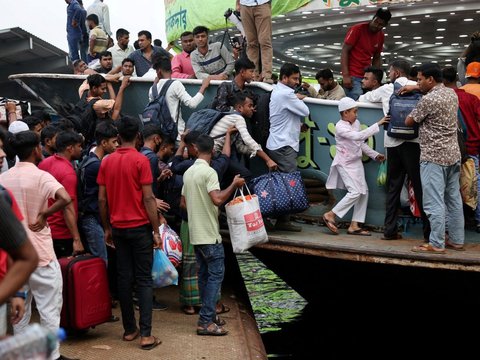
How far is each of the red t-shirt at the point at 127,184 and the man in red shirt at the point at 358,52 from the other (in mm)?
4867

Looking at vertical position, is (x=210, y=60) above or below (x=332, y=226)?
above

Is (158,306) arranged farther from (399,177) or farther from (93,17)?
(93,17)

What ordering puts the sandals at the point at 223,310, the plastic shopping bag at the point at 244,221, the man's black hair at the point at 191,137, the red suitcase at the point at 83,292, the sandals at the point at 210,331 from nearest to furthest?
1. the red suitcase at the point at 83,292
2. the sandals at the point at 210,331
3. the man's black hair at the point at 191,137
4. the plastic shopping bag at the point at 244,221
5. the sandals at the point at 223,310

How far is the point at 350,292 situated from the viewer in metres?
8.74

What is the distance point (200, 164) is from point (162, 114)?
270 cm

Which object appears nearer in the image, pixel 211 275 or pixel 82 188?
pixel 211 275

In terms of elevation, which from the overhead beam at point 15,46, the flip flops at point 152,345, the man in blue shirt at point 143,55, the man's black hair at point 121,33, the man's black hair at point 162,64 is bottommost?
the flip flops at point 152,345

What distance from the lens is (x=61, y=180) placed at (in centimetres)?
577

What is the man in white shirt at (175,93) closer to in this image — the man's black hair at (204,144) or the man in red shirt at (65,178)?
the man's black hair at (204,144)

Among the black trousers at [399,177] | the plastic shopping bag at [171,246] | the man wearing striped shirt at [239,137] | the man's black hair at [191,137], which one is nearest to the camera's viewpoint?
the man's black hair at [191,137]

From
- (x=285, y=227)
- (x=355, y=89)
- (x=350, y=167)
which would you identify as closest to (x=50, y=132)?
(x=285, y=227)

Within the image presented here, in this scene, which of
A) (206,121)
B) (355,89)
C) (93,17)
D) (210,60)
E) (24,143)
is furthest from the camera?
(93,17)

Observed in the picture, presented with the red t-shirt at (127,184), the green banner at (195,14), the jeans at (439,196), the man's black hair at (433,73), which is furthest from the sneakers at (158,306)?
the green banner at (195,14)

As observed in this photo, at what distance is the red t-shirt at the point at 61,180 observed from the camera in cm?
577
